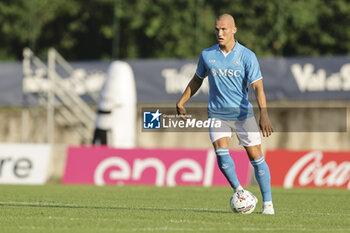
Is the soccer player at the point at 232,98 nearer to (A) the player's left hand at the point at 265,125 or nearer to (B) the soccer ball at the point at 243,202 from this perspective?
(B) the soccer ball at the point at 243,202

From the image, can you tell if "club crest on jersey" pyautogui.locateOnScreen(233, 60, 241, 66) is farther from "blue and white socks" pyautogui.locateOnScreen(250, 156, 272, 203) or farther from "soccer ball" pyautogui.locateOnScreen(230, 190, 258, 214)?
"soccer ball" pyautogui.locateOnScreen(230, 190, 258, 214)

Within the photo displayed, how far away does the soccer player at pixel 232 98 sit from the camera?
11.7 m

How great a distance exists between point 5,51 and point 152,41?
21.6ft

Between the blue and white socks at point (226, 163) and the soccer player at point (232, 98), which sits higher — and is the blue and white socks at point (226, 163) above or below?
below

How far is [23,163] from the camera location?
75.4ft

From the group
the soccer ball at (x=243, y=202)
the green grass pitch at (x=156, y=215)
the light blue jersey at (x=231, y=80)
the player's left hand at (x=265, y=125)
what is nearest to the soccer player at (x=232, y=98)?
the light blue jersey at (x=231, y=80)

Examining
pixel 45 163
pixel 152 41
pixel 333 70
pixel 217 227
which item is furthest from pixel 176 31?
pixel 217 227

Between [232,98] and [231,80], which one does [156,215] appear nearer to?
[232,98]

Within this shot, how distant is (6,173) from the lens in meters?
22.5

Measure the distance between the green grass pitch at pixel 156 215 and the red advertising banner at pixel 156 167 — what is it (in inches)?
251

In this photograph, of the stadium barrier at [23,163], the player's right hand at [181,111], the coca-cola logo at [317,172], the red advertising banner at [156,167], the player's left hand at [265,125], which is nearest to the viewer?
the player's left hand at [265,125]

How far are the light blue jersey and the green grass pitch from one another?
1.39m

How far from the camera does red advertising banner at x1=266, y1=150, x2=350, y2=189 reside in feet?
73.4

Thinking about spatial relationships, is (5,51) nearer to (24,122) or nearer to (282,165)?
(24,122)
